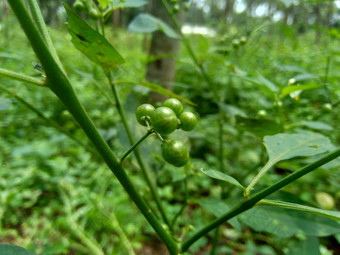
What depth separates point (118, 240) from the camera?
1683 millimetres

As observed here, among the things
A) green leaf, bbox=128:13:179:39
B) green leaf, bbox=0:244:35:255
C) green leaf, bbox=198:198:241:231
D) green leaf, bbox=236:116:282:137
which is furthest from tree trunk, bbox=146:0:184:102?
green leaf, bbox=0:244:35:255

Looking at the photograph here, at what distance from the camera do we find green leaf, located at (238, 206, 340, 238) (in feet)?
2.64

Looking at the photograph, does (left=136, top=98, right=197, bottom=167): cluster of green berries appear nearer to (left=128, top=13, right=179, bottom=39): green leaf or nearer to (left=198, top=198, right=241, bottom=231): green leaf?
(left=198, top=198, right=241, bottom=231): green leaf

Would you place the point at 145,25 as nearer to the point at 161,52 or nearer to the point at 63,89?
the point at 63,89

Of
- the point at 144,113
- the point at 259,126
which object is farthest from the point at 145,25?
the point at 144,113

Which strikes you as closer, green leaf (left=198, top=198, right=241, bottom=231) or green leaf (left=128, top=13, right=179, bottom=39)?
green leaf (left=198, top=198, right=241, bottom=231)

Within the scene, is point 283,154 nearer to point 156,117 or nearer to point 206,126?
point 156,117

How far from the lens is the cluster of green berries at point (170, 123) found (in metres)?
0.49

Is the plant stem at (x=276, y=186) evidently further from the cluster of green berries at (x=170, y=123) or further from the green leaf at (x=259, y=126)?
the green leaf at (x=259, y=126)

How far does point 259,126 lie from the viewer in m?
0.97

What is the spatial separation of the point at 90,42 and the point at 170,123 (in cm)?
27

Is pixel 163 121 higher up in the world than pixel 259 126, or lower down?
higher up

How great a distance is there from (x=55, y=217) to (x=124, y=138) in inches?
50.5

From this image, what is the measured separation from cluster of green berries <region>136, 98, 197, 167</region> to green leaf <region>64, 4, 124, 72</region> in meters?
0.18
